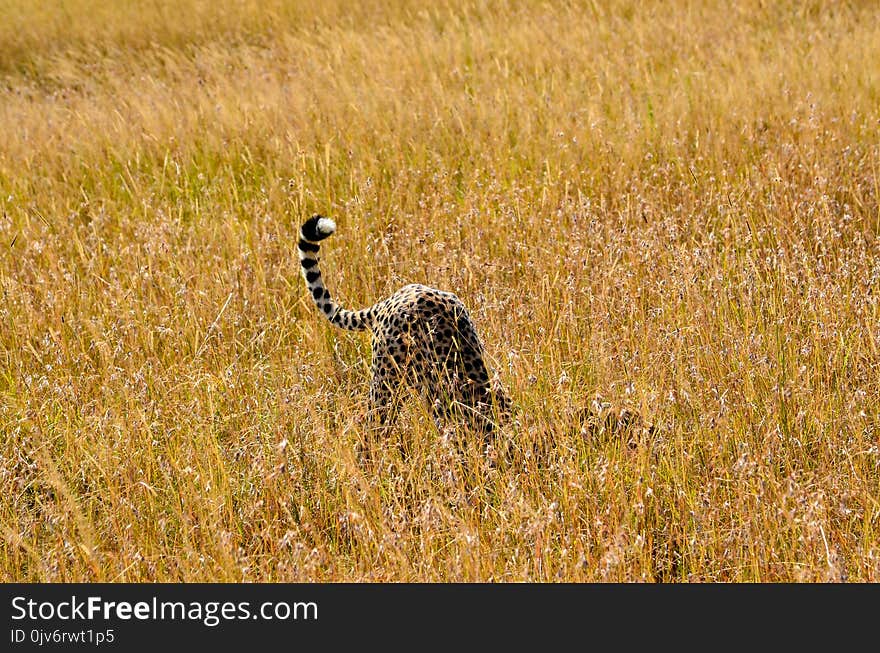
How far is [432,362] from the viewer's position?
10.3 feet

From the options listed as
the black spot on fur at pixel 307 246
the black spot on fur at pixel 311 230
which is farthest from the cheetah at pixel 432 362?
the black spot on fur at pixel 307 246

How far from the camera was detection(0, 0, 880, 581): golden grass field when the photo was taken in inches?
103

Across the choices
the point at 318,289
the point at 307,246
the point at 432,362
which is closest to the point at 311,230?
the point at 307,246

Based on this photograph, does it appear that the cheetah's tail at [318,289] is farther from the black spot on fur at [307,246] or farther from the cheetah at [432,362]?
the cheetah at [432,362]

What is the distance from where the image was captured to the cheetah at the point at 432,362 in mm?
3107

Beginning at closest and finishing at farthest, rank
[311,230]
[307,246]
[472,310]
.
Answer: [311,230]
[307,246]
[472,310]

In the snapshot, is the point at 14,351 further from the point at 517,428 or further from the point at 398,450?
the point at 517,428

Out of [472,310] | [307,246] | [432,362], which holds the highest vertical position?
[307,246]

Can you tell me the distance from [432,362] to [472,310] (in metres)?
0.82

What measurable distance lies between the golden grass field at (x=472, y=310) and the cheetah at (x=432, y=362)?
0.37 feet

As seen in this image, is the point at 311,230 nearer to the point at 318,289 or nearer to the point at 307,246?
the point at 307,246

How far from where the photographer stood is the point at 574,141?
18.0 feet

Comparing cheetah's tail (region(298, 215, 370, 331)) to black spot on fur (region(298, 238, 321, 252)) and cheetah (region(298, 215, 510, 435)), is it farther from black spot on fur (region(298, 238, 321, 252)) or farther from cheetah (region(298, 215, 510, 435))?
cheetah (region(298, 215, 510, 435))

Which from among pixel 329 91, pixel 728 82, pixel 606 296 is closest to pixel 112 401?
pixel 606 296
